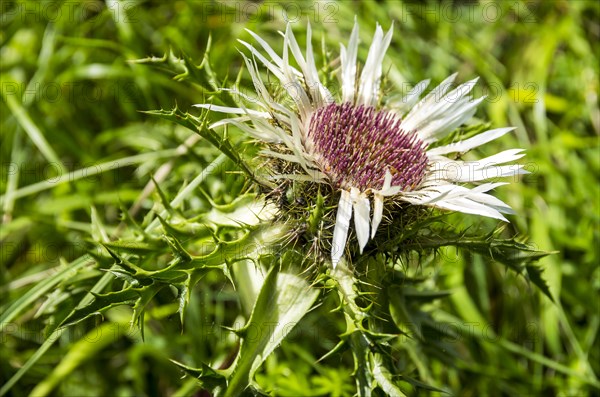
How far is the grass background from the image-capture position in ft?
6.75

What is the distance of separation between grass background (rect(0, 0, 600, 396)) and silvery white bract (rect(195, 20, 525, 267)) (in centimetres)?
35

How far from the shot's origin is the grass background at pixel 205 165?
2057 millimetres

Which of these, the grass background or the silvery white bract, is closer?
the silvery white bract

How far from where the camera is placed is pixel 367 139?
4.90ft

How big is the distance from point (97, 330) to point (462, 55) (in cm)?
226

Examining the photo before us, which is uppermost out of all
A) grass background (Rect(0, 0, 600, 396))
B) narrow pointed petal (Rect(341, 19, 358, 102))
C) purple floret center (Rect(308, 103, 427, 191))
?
narrow pointed petal (Rect(341, 19, 358, 102))

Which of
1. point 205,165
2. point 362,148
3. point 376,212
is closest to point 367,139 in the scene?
point 362,148

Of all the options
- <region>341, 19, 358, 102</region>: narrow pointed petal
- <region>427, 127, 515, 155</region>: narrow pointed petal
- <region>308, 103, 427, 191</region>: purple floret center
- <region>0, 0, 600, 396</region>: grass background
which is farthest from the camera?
<region>0, 0, 600, 396</region>: grass background

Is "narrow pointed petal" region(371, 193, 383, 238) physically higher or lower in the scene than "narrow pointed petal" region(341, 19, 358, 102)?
lower

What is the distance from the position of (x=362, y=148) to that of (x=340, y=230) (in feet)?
0.92

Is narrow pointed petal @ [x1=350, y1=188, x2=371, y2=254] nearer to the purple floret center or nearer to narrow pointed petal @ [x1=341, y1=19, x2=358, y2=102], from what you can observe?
the purple floret center

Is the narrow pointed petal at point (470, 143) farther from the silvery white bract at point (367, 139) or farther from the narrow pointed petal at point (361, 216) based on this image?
the narrow pointed petal at point (361, 216)

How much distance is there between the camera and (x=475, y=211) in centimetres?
132

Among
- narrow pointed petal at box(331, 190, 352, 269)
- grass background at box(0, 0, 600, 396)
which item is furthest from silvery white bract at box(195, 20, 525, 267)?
grass background at box(0, 0, 600, 396)
